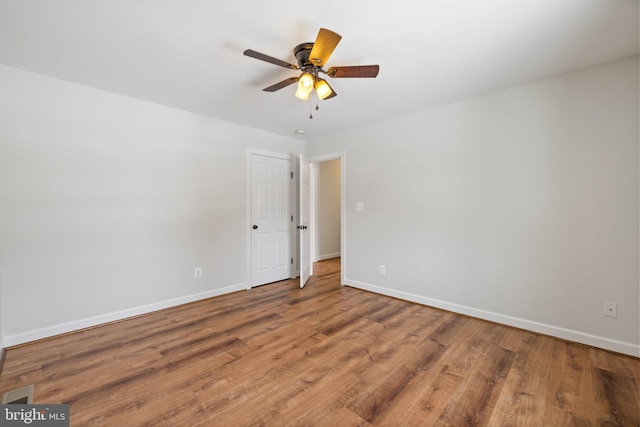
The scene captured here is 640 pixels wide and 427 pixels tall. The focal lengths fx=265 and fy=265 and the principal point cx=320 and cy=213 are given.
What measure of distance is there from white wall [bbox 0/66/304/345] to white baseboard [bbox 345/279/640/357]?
104 inches

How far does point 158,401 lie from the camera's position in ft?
5.65

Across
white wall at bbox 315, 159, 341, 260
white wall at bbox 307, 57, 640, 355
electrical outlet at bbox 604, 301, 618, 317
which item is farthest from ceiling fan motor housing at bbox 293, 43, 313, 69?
white wall at bbox 315, 159, 341, 260

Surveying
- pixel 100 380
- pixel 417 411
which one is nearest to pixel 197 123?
pixel 100 380

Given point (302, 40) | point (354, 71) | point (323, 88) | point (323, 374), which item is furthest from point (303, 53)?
point (323, 374)

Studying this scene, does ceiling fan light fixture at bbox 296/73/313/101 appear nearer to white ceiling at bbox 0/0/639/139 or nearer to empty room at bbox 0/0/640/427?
empty room at bbox 0/0/640/427

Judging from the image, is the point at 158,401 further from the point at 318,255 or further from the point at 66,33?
the point at 318,255

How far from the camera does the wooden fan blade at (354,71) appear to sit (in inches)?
75.2

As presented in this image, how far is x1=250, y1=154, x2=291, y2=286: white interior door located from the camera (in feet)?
13.7

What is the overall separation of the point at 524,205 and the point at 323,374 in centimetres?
253

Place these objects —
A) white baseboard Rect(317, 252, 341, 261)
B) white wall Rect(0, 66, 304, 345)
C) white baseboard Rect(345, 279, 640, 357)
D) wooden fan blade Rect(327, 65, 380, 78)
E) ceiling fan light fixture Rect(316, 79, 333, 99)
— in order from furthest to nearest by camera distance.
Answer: white baseboard Rect(317, 252, 341, 261)
white wall Rect(0, 66, 304, 345)
white baseboard Rect(345, 279, 640, 357)
ceiling fan light fixture Rect(316, 79, 333, 99)
wooden fan blade Rect(327, 65, 380, 78)

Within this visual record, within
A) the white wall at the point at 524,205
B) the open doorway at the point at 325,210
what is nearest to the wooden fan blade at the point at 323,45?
the white wall at the point at 524,205

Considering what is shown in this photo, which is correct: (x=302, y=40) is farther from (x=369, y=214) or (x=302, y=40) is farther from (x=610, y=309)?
(x=610, y=309)

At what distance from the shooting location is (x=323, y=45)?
170 centimetres

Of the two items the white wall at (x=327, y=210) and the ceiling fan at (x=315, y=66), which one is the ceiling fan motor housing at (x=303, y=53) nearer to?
the ceiling fan at (x=315, y=66)
